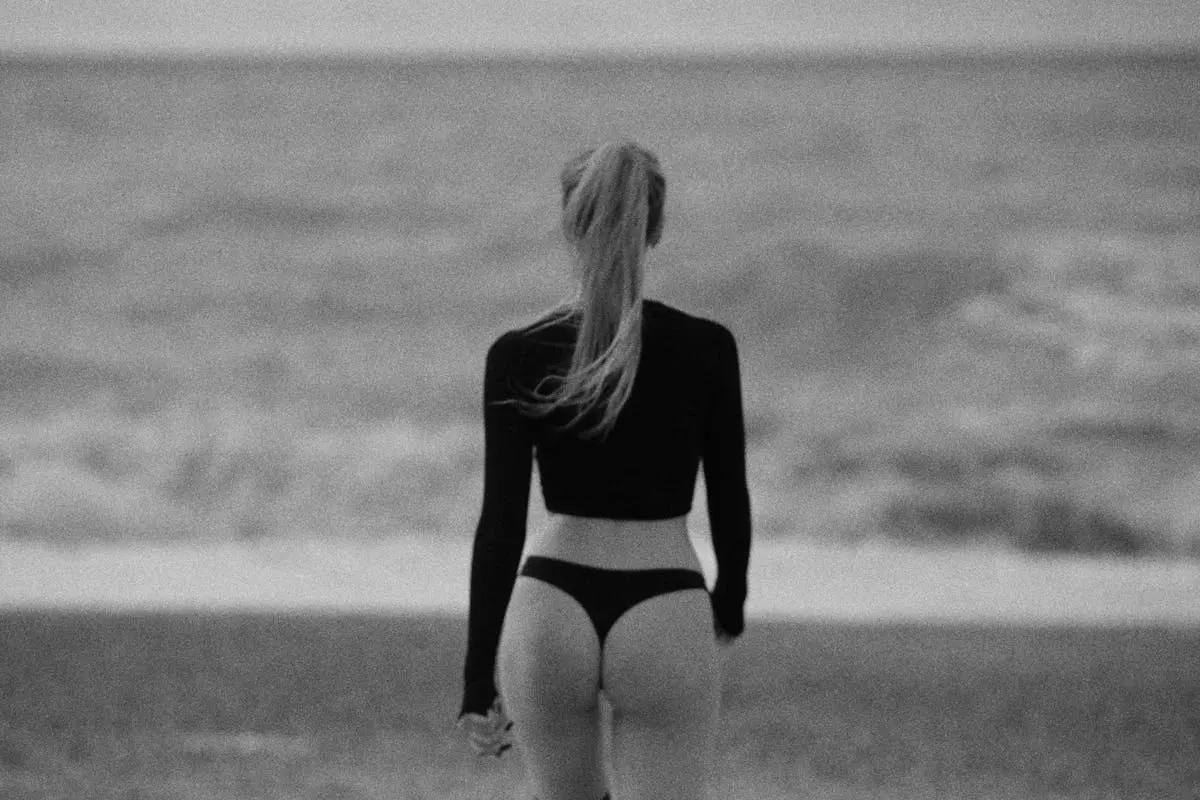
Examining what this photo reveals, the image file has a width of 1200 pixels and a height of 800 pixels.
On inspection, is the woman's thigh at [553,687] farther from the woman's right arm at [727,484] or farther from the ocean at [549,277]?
the ocean at [549,277]

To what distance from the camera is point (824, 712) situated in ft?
14.1

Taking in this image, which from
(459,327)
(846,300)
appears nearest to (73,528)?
(459,327)

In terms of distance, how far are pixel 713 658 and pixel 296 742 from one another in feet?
7.53

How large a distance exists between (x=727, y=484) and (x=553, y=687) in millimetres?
263

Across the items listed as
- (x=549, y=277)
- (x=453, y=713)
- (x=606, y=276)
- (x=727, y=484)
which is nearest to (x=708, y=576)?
(x=453, y=713)

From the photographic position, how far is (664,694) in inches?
67.3

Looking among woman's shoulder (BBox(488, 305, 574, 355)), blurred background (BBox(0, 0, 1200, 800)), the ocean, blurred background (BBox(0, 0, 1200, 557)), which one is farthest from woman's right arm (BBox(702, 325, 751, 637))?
the ocean

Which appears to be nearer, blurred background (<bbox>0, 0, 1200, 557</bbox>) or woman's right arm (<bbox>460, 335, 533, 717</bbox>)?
woman's right arm (<bbox>460, 335, 533, 717</bbox>)

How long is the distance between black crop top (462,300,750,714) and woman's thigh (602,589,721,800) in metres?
0.10

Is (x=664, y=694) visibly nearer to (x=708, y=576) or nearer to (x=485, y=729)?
(x=485, y=729)

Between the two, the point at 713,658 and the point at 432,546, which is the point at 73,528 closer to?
the point at 432,546

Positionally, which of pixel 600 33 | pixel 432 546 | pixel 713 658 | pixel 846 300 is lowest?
pixel 432 546

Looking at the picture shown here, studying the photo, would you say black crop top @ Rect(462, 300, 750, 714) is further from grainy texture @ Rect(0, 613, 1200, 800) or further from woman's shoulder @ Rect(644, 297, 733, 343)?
grainy texture @ Rect(0, 613, 1200, 800)

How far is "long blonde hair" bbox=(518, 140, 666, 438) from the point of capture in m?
1.72
